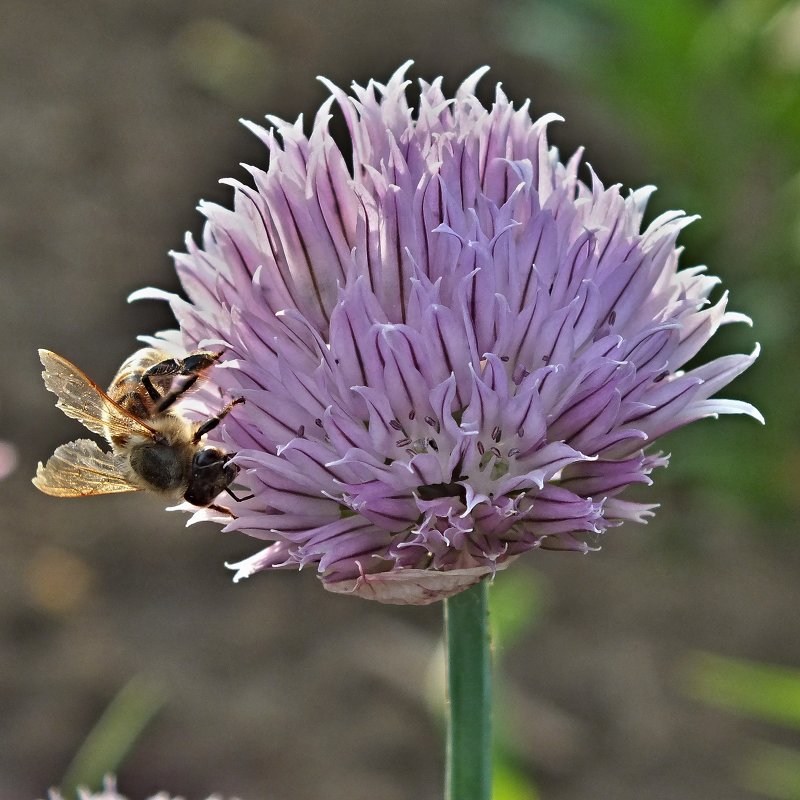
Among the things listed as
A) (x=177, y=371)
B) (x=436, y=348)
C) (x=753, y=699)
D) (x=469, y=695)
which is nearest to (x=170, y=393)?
(x=177, y=371)

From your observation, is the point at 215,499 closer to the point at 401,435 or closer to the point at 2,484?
the point at 401,435

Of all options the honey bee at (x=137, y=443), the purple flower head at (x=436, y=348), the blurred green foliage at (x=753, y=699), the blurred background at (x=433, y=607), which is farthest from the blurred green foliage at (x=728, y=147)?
the honey bee at (x=137, y=443)

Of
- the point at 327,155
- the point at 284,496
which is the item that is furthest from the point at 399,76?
the point at 284,496

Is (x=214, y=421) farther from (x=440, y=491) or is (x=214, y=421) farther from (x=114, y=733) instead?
(x=114, y=733)

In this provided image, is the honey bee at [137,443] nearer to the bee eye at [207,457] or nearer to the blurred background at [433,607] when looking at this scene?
the bee eye at [207,457]

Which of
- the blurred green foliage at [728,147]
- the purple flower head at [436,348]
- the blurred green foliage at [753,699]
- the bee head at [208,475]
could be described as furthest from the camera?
the blurred green foliage at [728,147]

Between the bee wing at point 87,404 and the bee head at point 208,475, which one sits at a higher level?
the bee wing at point 87,404
